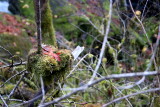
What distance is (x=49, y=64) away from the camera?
203 centimetres

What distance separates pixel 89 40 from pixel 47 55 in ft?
21.6

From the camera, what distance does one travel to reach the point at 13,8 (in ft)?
34.8

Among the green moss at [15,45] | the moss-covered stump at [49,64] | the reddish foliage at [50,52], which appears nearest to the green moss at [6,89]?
the moss-covered stump at [49,64]

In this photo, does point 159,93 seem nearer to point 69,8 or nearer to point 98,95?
point 98,95

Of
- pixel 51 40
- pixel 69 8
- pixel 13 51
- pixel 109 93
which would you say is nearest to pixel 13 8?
pixel 69 8

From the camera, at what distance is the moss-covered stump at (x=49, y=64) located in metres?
2.04

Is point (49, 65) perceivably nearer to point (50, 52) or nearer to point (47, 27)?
point (50, 52)

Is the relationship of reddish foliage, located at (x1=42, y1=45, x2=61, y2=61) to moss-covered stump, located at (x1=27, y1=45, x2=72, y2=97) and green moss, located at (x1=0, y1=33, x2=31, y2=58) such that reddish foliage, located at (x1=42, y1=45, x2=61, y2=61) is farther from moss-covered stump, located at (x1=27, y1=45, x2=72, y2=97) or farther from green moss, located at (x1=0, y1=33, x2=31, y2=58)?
green moss, located at (x1=0, y1=33, x2=31, y2=58)

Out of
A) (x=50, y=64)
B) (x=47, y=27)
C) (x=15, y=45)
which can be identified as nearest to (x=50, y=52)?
(x=50, y=64)

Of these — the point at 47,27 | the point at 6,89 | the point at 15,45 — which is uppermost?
the point at 47,27

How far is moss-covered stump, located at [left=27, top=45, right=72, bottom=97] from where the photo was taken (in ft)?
6.71

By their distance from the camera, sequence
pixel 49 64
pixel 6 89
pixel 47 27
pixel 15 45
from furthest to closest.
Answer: pixel 15 45 → pixel 47 27 → pixel 6 89 → pixel 49 64

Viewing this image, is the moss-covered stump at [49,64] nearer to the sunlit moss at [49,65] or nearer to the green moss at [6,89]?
the sunlit moss at [49,65]

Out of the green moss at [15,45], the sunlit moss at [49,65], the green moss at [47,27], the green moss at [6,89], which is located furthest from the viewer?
the green moss at [15,45]
